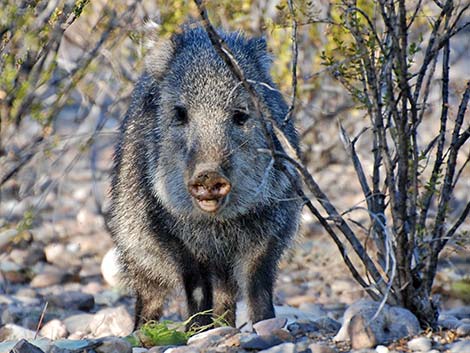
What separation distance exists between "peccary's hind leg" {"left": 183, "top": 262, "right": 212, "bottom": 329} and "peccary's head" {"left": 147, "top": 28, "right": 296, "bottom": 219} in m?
0.33

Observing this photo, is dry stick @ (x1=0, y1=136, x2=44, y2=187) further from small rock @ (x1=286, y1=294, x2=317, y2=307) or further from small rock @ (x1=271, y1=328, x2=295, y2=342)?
small rock @ (x1=271, y1=328, x2=295, y2=342)

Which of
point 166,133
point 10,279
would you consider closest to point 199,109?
point 166,133

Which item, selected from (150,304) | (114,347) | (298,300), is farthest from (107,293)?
(114,347)

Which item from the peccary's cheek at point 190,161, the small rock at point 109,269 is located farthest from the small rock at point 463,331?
the small rock at point 109,269

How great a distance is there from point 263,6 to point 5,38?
3.95 meters

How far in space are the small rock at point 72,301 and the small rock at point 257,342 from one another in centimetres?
313

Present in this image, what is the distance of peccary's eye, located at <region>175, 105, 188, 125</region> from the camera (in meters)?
5.19

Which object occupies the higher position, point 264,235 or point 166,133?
point 166,133

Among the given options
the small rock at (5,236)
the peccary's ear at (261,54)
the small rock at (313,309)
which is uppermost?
the peccary's ear at (261,54)

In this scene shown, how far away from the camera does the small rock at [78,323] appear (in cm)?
610

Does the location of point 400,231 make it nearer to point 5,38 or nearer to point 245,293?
point 245,293

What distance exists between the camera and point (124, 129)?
233 inches

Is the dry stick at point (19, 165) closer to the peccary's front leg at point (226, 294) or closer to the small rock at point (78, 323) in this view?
the small rock at point (78, 323)

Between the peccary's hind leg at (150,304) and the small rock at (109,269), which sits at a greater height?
the small rock at (109,269)
